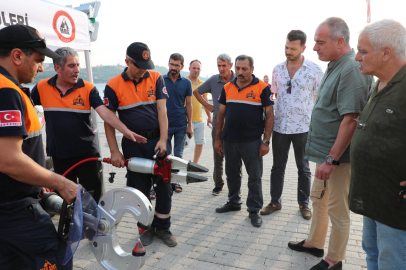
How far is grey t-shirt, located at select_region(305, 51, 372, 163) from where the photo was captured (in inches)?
89.7

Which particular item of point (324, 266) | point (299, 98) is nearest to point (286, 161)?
point (299, 98)

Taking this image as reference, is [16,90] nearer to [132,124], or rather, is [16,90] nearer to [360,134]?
[132,124]

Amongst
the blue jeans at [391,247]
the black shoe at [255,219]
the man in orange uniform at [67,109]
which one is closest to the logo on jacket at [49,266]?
the man in orange uniform at [67,109]

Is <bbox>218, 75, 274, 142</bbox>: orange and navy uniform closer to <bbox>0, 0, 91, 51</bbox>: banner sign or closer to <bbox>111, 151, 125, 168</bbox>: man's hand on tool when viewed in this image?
<bbox>111, 151, 125, 168</bbox>: man's hand on tool

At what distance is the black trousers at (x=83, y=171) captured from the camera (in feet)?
10.5

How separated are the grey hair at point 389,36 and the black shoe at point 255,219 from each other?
248 cm

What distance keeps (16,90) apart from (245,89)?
8.79ft

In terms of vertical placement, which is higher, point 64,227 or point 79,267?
point 64,227

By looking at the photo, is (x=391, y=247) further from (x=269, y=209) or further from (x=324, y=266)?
(x=269, y=209)

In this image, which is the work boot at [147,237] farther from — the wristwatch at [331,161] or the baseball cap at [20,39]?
the baseball cap at [20,39]

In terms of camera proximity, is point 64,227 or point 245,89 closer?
point 64,227

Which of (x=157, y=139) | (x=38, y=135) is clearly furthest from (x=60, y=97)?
(x=38, y=135)

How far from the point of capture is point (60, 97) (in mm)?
3061

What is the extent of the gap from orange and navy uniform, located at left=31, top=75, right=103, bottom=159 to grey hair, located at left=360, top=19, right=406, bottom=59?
2546mm
